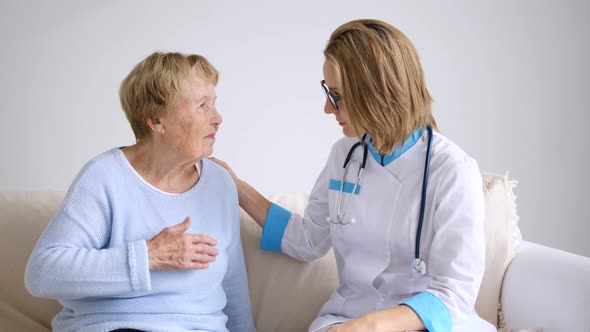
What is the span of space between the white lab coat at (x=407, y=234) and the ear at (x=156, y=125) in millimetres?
516

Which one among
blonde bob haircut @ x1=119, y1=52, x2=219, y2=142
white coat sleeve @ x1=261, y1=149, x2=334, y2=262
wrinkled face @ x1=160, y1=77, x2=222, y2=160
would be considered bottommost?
white coat sleeve @ x1=261, y1=149, x2=334, y2=262

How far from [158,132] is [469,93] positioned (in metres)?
1.92

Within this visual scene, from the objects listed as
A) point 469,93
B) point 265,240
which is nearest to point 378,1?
point 469,93

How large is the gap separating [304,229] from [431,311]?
567 mm

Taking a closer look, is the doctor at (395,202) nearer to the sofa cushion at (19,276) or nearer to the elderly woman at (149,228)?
the elderly woman at (149,228)

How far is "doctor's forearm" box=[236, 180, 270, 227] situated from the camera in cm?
207

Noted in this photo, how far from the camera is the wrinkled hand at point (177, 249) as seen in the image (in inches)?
64.8

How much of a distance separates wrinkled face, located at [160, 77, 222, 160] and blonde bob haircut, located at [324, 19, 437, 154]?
36 centimetres

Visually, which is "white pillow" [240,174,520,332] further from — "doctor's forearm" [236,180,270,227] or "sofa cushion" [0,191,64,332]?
"sofa cushion" [0,191,64,332]

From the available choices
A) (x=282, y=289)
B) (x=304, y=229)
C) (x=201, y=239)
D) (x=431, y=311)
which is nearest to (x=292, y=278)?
(x=282, y=289)

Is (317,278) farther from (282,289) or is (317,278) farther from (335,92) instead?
(335,92)

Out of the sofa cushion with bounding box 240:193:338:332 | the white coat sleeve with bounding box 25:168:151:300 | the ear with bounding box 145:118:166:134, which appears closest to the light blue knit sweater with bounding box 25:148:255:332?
the white coat sleeve with bounding box 25:168:151:300

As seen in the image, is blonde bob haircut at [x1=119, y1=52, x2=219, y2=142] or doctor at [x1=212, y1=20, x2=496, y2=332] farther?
blonde bob haircut at [x1=119, y1=52, x2=219, y2=142]

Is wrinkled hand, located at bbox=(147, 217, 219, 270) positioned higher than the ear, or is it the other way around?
the ear
